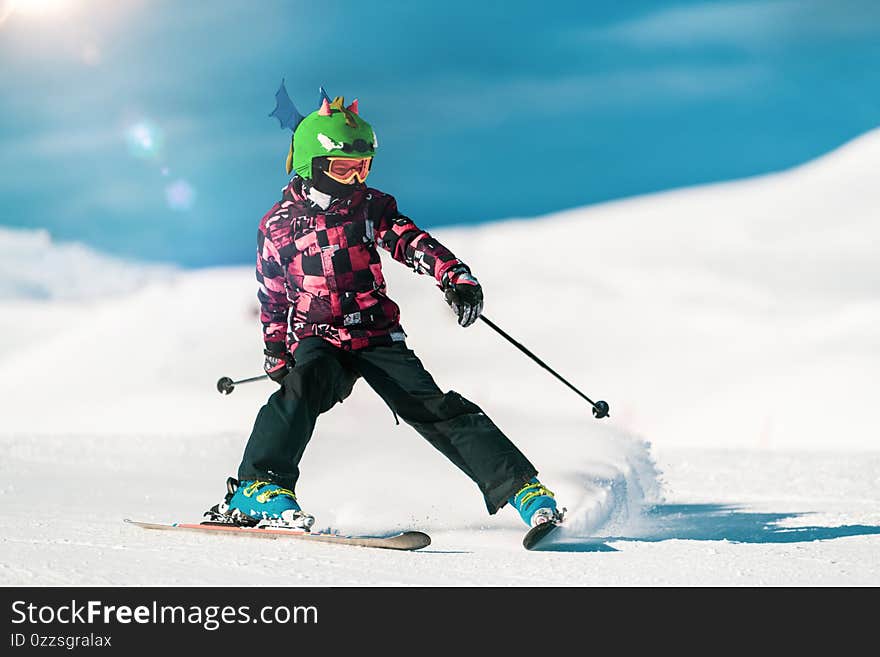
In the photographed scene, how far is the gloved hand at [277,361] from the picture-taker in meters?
4.75

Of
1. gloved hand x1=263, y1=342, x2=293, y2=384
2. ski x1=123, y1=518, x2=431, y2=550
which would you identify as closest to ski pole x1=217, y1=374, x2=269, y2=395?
gloved hand x1=263, y1=342, x2=293, y2=384

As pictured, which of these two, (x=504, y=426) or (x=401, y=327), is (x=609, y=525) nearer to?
(x=401, y=327)

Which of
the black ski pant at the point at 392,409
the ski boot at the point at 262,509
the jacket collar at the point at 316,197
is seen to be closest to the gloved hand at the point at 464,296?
the black ski pant at the point at 392,409

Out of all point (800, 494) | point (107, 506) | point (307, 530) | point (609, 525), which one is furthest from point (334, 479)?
point (800, 494)

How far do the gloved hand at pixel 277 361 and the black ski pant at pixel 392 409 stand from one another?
4.6 inches

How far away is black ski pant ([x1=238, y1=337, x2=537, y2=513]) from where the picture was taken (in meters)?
4.48

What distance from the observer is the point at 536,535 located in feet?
13.9

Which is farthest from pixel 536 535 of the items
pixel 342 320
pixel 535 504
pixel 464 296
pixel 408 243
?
pixel 408 243

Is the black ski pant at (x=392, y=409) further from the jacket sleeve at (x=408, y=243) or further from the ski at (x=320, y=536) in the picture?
the jacket sleeve at (x=408, y=243)

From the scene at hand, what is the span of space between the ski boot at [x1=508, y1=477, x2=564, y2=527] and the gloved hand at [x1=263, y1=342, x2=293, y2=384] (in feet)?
3.86

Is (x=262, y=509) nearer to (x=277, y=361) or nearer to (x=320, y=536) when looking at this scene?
(x=320, y=536)

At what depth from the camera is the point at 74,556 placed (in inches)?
138

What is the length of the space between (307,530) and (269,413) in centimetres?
57

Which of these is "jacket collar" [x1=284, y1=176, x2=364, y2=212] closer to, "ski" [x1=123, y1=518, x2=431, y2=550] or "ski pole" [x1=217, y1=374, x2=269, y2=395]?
"ski pole" [x1=217, y1=374, x2=269, y2=395]
